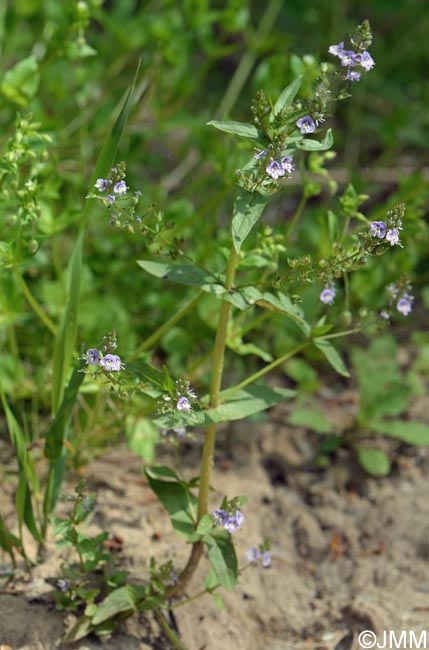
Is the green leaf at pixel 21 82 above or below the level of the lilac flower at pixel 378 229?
above

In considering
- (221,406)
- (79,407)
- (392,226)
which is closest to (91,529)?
(79,407)

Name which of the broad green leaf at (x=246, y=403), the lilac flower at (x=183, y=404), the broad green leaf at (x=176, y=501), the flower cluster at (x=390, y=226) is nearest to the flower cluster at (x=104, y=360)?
the lilac flower at (x=183, y=404)

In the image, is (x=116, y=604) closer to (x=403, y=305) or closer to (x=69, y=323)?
(x=69, y=323)

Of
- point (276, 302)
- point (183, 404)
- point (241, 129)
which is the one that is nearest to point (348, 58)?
point (241, 129)

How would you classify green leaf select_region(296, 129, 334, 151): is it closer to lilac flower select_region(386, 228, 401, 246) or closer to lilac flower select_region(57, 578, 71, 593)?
lilac flower select_region(386, 228, 401, 246)

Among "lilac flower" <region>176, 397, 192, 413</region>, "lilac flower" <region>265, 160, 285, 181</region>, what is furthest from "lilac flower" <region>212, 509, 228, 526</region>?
"lilac flower" <region>265, 160, 285, 181</region>

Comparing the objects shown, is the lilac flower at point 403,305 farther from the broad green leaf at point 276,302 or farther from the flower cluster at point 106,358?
the flower cluster at point 106,358

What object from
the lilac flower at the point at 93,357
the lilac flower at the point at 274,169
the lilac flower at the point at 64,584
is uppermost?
the lilac flower at the point at 274,169
